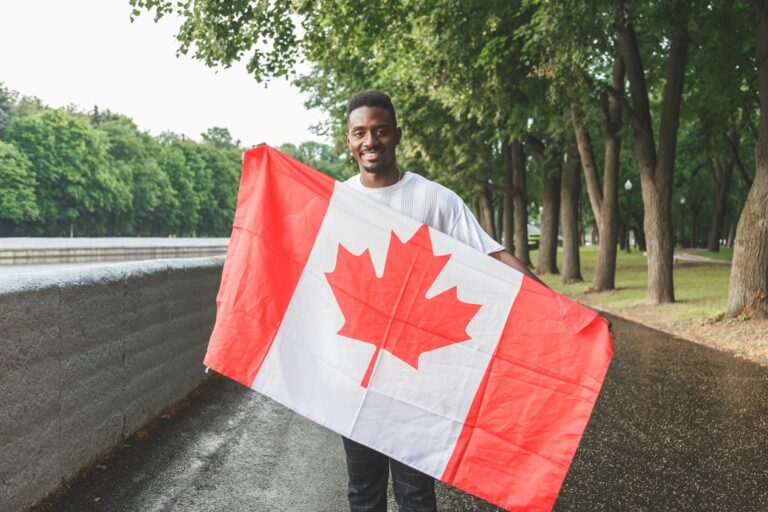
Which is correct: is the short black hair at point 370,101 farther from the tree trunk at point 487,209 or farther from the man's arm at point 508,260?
the tree trunk at point 487,209

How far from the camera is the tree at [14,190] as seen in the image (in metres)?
63.1

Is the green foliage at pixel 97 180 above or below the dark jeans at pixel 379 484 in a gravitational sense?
above

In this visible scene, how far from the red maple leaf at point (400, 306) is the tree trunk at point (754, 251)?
11366 mm

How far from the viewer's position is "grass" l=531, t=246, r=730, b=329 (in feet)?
51.1

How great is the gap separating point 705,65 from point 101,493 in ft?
62.3

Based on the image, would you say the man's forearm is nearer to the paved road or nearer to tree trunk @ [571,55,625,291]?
the paved road

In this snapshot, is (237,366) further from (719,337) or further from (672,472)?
(719,337)

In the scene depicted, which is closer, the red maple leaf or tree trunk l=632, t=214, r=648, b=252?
the red maple leaf

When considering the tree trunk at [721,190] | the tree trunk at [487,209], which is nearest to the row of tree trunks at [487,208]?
the tree trunk at [487,209]

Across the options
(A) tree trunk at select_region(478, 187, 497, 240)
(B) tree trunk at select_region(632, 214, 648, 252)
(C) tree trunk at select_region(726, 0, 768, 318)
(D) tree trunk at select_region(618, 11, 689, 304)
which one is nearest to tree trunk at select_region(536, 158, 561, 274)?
(A) tree trunk at select_region(478, 187, 497, 240)

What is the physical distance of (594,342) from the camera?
11.2 feet

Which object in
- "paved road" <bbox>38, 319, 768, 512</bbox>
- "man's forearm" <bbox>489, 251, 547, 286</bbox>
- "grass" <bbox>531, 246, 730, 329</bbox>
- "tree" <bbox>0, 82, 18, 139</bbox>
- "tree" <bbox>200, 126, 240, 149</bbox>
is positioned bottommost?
"grass" <bbox>531, 246, 730, 329</bbox>

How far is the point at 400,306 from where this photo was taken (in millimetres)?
3484

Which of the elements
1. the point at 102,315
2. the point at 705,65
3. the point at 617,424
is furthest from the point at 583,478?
the point at 705,65
